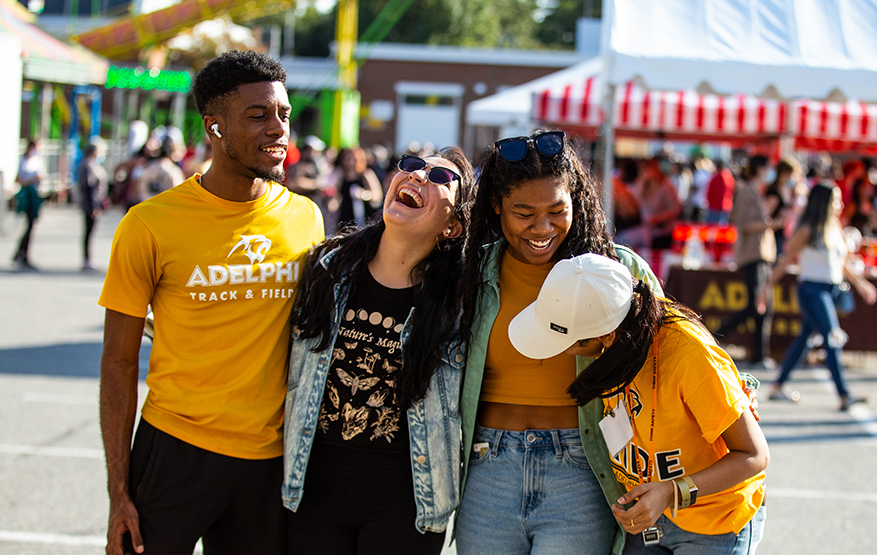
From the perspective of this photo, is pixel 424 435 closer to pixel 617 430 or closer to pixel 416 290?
pixel 416 290

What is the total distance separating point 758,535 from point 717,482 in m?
0.38

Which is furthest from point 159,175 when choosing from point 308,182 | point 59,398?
point 59,398

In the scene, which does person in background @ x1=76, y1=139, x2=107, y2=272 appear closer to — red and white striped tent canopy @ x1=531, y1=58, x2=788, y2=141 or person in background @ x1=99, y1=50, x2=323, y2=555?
red and white striped tent canopy @ x1=531, y1=58, x2=788, y2=141

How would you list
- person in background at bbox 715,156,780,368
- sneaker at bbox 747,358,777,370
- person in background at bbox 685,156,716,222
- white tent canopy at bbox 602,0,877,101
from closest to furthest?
white tent canopy at bbox 602,0,877,101 < person in background at bbox 715,156,780,368 < sneaker at bbox 747,358,777,370 < person in background at bbox 685,156,716,222

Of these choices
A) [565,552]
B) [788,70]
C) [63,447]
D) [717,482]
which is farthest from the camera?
[788,70]

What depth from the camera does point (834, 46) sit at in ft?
22.3

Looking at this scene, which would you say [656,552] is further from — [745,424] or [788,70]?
[788,70]

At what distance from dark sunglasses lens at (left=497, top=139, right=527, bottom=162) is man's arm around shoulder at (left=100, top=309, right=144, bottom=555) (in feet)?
3.96

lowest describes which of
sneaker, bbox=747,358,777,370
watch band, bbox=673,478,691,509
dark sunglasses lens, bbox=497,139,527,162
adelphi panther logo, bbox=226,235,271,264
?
sneaker, bbox=747,358,777,370

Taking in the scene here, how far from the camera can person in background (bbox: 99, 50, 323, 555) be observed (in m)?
2.39

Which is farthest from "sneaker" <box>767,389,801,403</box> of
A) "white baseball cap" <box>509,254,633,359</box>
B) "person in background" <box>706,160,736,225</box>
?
"person in background" <box>706,160,736,225</box>

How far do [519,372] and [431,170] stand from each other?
26.9 inches

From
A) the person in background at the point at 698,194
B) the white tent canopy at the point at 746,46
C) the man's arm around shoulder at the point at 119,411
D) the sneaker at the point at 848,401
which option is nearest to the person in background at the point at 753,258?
the sneaker at the point at 848,401

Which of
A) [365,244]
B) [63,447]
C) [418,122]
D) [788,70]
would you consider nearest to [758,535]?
[365,244]
